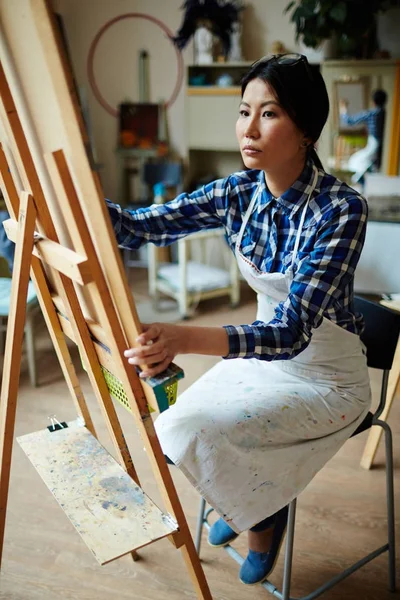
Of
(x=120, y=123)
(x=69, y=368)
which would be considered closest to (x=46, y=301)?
(x=69, y=368)

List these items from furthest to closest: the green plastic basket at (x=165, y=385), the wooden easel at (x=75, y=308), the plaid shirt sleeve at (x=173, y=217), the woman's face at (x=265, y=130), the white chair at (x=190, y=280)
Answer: the white chair at (x=190, y=280) → the plaid shirt sleeve at (x=173, y=217) → the woman's face at (x=265, y=130) → the green plastic basket at (x=165, y=385) → the wooden easel at (x=75, y=308)

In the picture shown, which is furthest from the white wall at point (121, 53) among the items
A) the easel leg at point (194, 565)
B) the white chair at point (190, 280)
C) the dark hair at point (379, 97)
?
the easel leg at point (194, 565)

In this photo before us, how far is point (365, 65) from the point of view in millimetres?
3471

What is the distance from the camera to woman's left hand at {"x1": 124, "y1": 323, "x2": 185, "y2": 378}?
3.15ft

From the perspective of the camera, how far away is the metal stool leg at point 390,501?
4.91 ft

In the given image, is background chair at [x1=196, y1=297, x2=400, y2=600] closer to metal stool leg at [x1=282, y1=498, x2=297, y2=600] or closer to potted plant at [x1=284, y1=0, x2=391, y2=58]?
metal stool leg at [x1=282, y1=498, x2=297, y2=600]

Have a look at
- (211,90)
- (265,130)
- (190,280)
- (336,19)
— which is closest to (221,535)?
(265,130)

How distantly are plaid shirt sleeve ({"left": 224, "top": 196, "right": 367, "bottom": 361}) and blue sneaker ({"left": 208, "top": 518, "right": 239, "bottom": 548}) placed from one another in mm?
649

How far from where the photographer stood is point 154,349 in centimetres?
97

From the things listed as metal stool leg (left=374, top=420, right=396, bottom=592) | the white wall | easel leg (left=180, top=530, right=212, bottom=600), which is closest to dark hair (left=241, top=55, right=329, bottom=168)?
metal stool leg (left=374, top=420, right=396, bottom=592)

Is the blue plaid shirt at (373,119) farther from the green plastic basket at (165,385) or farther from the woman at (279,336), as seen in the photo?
the green plastic basket at (165,385)

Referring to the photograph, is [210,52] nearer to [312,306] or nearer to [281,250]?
[281,250]

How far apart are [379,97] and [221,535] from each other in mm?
2830

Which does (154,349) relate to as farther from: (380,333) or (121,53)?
(121,53)
